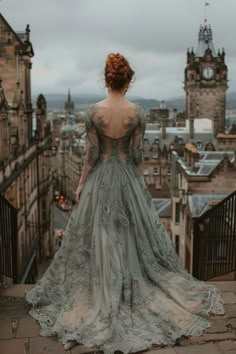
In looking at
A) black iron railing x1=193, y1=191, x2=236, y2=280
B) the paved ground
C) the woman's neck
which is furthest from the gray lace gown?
black iron railing x1=193, y1=191, x2=236, y2=280

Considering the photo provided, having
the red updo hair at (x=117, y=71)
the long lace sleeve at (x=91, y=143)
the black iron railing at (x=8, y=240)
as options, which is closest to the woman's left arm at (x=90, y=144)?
the long lace sleeve at (x=91, y=143)

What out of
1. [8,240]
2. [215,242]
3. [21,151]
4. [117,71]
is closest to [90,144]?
[117,71]

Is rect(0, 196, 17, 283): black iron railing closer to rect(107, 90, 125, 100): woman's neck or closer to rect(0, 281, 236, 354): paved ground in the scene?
rect(0, 281, 236, 354): paved ground

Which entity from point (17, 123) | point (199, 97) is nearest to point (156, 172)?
point (199, 97)

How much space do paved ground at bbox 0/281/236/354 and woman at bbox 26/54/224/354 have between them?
0.41 feet

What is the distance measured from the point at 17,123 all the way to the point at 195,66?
47429 mm

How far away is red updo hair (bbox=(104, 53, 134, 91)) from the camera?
693 centimetres

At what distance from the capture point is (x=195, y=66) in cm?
7375

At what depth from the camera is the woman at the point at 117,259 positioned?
640 centimetres

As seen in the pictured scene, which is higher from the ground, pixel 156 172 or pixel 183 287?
pixel 183 287

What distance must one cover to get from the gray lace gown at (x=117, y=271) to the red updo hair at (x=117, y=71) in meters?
0.40

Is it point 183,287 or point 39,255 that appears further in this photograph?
point 39,255

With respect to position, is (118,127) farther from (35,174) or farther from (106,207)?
(35,174)

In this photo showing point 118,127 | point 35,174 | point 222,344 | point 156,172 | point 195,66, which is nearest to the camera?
point 222,344
